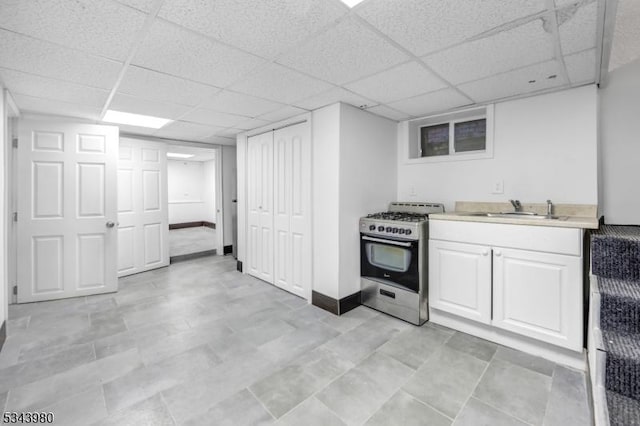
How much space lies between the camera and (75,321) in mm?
2906

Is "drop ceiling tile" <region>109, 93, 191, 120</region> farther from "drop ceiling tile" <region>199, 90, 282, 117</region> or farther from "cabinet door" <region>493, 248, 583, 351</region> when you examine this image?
"cabinet door" <region>493, 248, 583, 351</region>

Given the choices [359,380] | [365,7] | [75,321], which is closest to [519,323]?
[359,380]

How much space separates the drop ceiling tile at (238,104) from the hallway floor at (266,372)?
2182mm

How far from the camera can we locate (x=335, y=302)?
3.06 metres

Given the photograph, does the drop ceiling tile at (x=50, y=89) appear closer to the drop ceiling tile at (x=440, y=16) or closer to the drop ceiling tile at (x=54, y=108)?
the drop ceiling tile at (x=54, y=108)

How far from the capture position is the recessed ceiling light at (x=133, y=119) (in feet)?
11.1

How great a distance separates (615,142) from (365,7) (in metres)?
2.68

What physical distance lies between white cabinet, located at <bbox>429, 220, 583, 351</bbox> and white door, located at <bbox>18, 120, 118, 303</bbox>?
3949mm

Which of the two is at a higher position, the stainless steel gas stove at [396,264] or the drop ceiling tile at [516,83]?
the drop ceiling tile at [516,83]

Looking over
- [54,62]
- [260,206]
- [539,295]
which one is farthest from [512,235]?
[54,62]

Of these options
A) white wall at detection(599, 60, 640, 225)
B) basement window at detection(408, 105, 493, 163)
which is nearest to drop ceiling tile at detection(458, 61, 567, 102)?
basement window at detection(408, 105, 493, 163)

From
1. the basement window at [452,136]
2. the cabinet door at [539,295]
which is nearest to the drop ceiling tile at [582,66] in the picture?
the basement window at [452,136]

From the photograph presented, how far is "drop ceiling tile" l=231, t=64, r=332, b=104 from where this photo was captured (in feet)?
7.36

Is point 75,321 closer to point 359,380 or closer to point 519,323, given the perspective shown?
point 359,380
